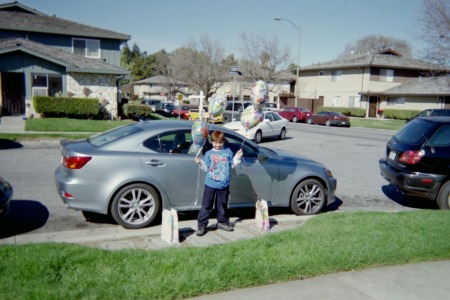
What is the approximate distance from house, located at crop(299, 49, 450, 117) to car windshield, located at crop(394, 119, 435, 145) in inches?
1421

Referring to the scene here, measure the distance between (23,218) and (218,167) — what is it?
3241 mm

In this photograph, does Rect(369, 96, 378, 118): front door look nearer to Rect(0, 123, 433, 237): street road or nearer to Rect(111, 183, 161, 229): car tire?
Rect(0, 123, 433, 237): street road

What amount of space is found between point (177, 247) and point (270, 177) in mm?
2263

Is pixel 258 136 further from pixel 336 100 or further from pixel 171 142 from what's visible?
pixel 336 100

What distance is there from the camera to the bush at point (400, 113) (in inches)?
1539

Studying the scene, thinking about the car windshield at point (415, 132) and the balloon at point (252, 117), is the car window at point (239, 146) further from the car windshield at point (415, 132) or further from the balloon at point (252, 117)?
the car windshield at point (415, 132)

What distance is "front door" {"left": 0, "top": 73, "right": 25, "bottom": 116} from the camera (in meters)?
23.6

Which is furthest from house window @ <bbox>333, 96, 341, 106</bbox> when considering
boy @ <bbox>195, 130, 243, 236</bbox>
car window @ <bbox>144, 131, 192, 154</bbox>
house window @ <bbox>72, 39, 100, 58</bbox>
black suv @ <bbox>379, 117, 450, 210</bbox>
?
boy @ <bbox>195, 130, 243, 236</bbox>

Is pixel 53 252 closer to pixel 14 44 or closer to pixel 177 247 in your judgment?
pixel 177 247

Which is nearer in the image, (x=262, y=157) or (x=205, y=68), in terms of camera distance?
(x=262, y=157)

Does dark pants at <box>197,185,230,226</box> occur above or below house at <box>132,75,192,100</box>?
below

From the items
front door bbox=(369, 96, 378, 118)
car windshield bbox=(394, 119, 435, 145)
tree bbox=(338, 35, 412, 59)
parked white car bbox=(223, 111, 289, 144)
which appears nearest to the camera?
car windshield bbox=(394, 119, 435, 145)

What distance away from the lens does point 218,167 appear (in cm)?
553

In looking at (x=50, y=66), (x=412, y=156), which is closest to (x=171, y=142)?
(x=412, y=156)
